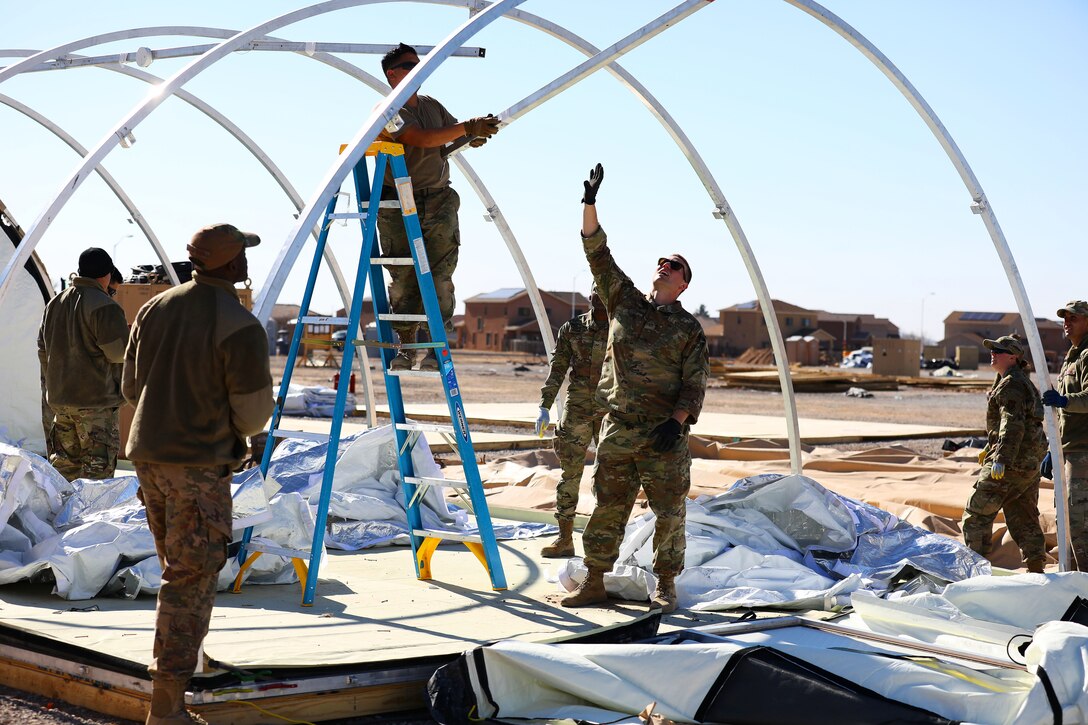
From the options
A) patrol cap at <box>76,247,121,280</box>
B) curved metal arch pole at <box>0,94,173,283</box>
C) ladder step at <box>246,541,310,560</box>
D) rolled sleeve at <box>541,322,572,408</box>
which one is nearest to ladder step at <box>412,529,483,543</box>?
ladder step at <box>246,541,310,560</box>

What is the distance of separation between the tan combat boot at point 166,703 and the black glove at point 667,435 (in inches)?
108

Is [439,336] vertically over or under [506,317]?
under

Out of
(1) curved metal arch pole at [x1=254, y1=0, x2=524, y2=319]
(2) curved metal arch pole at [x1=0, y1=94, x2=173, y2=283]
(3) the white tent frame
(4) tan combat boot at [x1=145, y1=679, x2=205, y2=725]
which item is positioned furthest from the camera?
(2) curved metal arch pole at [x1=0, y1=94, x2=173, y2=283]

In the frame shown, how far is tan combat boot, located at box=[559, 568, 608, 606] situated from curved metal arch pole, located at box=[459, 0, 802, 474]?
8.46 feet

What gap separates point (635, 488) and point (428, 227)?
75.5 inches

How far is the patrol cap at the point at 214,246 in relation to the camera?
13.7 ft

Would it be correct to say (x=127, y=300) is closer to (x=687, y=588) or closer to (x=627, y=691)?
(x=687, y=588)

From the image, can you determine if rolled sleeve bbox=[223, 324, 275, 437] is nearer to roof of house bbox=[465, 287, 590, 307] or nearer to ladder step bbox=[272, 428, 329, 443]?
ladder step bbox=[272, 428, 329, 443]

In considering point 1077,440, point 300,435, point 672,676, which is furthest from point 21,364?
point 1077,440

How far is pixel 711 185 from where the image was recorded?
8219 millimetres

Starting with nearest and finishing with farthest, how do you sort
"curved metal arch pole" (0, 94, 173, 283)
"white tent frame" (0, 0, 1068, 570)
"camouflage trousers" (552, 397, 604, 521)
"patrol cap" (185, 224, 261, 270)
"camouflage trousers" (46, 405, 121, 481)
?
1. "patrol cap" (185, 224, 261, 270)
2. "white tent frame" (0, 0, 1068, 570)
3. "camouflage trousers" (46, 405, 121, 481)
4. "camouflage trousers" (552, 397, 604, 521)
5. "curved metal arch pole" (0, 94, 173, 283)

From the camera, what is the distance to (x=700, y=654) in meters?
4.57

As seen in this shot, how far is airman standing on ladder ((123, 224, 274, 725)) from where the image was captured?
4051mm

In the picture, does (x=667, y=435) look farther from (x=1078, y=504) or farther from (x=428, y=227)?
(x=1078, y=504)
